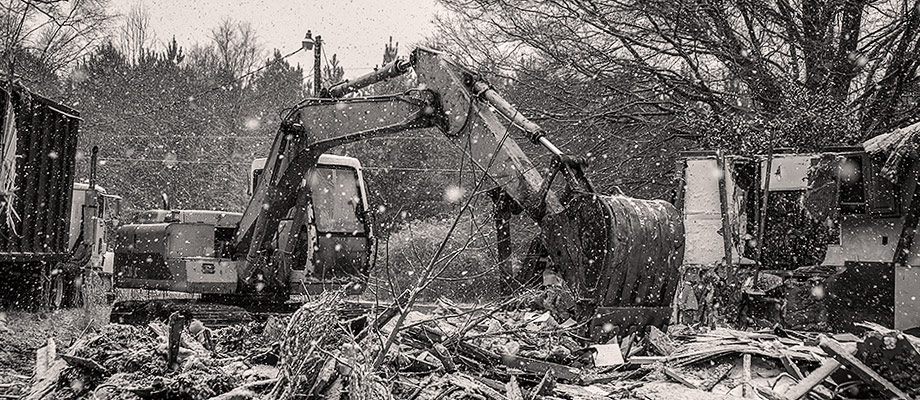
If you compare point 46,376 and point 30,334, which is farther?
point 30,334

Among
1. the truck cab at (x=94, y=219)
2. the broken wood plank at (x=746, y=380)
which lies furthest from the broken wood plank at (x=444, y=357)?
the truck cab at (x=94, y=219)

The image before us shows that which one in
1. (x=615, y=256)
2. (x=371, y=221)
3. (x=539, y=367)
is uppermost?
(x=371, y=221)

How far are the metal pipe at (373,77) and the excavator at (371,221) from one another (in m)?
0.02

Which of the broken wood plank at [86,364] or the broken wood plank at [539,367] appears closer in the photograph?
the broken wood plank at [86,364]

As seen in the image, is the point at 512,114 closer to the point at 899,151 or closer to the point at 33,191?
the point at 899,151

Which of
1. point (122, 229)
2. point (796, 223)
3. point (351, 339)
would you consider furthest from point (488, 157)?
point (122, 229)

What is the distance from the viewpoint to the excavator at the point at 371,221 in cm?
659

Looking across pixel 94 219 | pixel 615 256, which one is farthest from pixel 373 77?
pixel 94 219

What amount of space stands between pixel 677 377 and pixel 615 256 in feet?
3.20

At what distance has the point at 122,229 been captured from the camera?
10.9 metres

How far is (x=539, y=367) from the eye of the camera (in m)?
6.00

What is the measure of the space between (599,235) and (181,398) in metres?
3.20

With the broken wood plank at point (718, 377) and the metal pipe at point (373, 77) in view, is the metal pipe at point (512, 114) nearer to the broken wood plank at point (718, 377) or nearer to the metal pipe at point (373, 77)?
the metal pipe at point (373, 77)

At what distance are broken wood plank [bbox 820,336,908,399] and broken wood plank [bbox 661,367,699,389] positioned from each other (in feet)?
2.94
